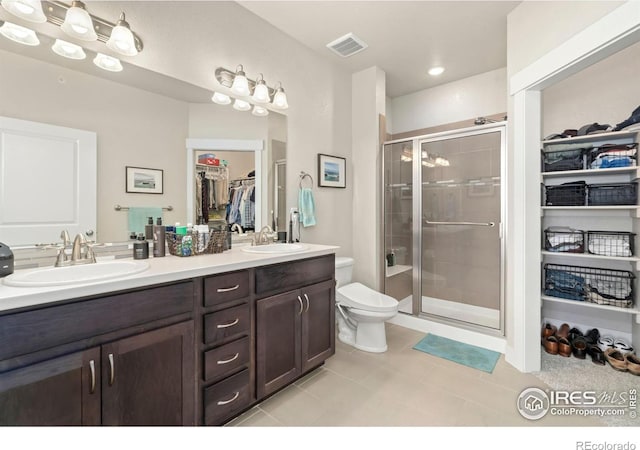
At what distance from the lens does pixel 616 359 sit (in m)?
2.07

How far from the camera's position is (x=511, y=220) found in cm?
218

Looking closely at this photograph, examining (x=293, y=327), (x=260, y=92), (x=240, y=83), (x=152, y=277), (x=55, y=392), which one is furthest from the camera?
(x=260, y=92)

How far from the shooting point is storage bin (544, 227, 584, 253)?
7.44ft

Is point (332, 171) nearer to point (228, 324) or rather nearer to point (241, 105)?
point (241, 105)

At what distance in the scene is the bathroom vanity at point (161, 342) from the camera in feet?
2.99

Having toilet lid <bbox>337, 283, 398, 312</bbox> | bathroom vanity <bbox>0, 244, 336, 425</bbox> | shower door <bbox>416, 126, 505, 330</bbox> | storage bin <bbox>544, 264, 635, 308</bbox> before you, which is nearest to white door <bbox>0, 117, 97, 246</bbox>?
bathroom vanity <bbox>0, 244, 336, 425</bbox>

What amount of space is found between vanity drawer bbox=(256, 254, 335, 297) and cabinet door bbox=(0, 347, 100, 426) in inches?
29.6

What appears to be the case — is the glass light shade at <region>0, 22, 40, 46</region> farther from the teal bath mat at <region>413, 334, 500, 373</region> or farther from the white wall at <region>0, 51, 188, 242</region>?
the teal bath mat at <region>413, 334, 500, 373</region>

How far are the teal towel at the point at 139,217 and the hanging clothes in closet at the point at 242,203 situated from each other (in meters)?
0.51

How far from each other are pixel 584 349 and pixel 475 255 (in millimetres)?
1060

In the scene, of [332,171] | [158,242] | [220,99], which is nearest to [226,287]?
[158,242]

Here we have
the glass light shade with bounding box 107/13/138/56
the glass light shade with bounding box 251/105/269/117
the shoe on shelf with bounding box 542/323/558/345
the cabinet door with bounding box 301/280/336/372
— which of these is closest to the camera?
the glass light shade with bounding box 107/13/138/56

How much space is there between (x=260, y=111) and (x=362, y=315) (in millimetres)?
1814
